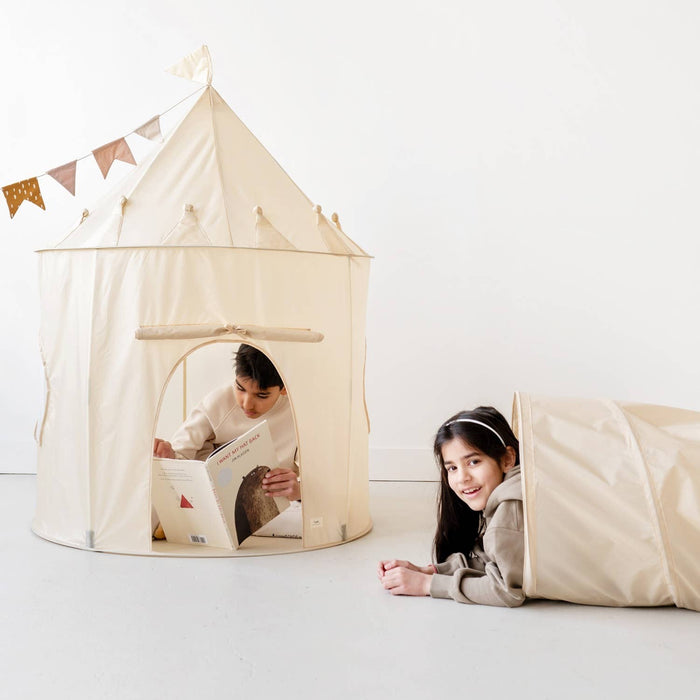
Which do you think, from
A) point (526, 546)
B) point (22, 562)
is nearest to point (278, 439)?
point (22, 562)

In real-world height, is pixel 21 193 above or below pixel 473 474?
above

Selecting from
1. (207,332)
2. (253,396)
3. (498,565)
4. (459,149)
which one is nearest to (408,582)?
(498,565)

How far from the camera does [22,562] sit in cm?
250

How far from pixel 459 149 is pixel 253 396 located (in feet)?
4.93

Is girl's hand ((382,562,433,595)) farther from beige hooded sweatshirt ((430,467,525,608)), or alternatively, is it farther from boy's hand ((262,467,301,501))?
boy's hand ((262,467,301,501))

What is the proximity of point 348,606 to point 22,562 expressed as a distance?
0.96 meters

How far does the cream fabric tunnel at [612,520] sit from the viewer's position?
2.05 metres

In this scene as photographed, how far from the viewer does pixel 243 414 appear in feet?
10.2

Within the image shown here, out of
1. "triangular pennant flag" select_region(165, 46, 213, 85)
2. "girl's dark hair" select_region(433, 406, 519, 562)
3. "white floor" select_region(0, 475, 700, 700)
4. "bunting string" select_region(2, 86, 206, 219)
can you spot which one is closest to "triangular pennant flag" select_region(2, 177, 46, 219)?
"bunting string" select_region(2, 86, 206, 219)

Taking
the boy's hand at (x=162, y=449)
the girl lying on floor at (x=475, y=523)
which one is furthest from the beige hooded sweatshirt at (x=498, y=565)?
the boy's hand at (x=162, y=449)

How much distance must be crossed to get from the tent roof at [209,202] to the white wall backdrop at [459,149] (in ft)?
3.34

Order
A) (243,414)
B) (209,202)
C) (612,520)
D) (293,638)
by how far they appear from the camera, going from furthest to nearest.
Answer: (243,414), (209,202), (612,520), (293,638)

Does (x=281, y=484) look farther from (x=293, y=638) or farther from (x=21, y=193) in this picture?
(x=21, y=193)

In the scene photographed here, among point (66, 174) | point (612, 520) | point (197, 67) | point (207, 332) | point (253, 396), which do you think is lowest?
point (612, 520)
